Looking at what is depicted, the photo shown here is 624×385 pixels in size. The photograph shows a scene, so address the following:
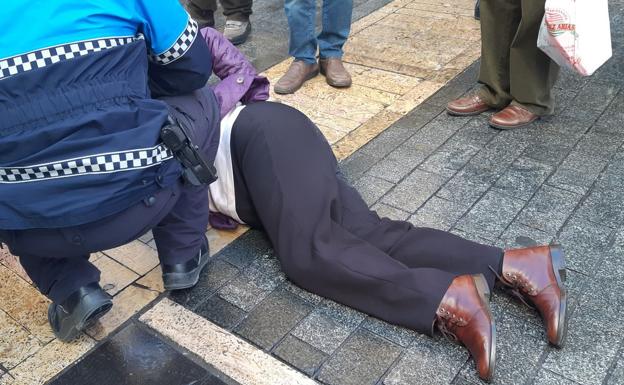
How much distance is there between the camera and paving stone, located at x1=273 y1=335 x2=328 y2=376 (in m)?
2.25

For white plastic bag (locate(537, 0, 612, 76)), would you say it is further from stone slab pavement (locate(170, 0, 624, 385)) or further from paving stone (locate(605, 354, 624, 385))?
paving stone (locate(605, 354, 624, 385))

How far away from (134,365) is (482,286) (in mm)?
1296

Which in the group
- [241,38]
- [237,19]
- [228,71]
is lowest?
[241,38]

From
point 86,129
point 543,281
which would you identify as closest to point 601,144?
point 543,281

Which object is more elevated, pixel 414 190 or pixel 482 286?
pixel 482 286

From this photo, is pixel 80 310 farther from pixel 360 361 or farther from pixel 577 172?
pixel 577 172

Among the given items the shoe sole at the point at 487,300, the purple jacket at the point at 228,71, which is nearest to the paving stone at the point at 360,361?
the shoe sole at the point at 487,300

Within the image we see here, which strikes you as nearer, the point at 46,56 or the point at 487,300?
the point at 46,56

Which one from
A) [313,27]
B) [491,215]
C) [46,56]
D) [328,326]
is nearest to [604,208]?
[491,215]

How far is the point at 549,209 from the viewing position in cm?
295

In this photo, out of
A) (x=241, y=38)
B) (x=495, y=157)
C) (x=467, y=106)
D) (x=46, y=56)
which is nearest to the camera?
(x=46, y=56)

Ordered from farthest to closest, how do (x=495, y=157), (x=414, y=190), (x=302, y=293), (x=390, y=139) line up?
(x=390, y=139) → (x=495, y=157) → (x=414, y=190) → (x=302, y=293)

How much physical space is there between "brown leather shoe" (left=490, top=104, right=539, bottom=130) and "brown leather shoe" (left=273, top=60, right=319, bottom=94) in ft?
4.51

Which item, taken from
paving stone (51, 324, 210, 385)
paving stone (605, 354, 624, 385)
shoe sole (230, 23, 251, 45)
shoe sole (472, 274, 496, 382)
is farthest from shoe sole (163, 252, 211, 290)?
shoe sole (230, 23, 251, 45)
